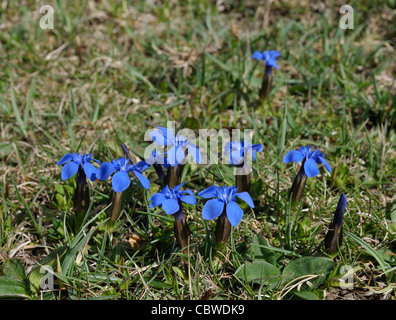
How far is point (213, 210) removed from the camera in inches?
88.2

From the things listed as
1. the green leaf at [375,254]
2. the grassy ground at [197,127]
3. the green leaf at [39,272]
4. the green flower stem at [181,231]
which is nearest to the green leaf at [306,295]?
the grassy ground at [197,127]

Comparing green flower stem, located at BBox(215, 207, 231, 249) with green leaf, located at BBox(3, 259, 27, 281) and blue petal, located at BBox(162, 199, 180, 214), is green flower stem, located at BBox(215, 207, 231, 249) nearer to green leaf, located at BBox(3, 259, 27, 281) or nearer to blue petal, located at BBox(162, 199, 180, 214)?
blue petal, located at BBox(162, 199, 180, 214)

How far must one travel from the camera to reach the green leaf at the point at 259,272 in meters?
2.39

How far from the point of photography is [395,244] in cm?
267

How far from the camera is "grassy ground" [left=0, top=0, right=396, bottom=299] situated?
2.49 metres

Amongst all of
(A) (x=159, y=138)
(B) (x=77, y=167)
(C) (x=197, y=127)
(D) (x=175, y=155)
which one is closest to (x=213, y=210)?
(D) (x=175, y=155)

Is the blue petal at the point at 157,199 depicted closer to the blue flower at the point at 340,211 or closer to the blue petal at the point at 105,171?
the blue petal at the point at 105,171

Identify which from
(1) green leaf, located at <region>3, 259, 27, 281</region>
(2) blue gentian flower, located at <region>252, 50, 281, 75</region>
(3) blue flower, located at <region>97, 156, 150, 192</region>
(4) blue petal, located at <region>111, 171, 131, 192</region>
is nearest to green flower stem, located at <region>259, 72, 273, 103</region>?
(2) blue gentian flower, located at <region>252, 50, 281, 75</region>

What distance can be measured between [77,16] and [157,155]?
8.23 feet

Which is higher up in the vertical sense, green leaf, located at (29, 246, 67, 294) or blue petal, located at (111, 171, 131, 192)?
blue petal, located at (111, 171, 131, 192)

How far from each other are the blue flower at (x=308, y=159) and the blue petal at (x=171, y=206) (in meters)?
0.67

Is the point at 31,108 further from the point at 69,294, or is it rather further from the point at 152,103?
the point at 69,294

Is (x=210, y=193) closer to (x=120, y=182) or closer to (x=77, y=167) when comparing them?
(x=120, y=182)
